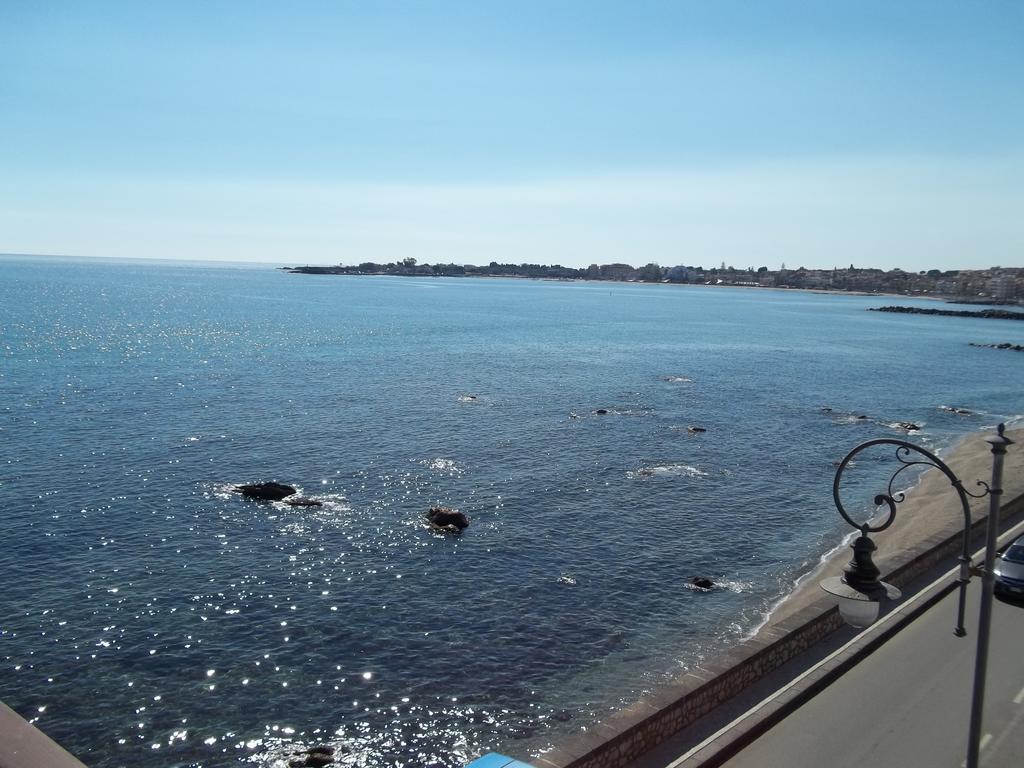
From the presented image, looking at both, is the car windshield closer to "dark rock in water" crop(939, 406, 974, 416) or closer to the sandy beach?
the sandy beach

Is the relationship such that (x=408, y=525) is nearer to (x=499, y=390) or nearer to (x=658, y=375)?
(x=499, y=390)

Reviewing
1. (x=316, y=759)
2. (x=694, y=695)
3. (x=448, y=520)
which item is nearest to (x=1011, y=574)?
(x=694, y=695)

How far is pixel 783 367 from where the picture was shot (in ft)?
286

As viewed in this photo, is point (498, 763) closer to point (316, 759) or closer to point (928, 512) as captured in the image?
point (316, 759)

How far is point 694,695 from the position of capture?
536 inches

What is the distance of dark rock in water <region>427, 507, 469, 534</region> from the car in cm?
1839

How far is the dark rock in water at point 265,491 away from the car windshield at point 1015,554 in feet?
87.4

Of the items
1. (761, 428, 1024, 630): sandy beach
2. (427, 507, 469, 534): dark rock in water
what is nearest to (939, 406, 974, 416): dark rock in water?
(761, 428, 1024, 630): sandy beach

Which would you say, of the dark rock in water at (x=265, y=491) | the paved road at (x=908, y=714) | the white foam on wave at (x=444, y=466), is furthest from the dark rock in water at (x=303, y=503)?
the paved road at (x=908, y=714)

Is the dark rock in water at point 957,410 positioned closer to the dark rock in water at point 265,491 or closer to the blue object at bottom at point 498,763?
the dark rock in water at point 265,491

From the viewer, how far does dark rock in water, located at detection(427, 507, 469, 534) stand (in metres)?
30.7

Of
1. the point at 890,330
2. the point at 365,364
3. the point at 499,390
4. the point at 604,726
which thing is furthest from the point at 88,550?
the point at 890,330

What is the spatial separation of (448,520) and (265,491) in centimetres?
873

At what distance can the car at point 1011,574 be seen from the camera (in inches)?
701
